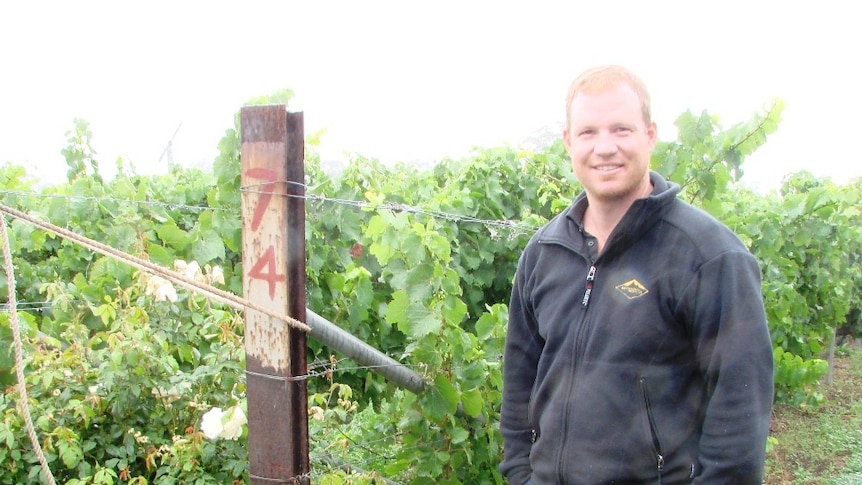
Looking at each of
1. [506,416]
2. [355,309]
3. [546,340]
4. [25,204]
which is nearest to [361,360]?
[506,416]

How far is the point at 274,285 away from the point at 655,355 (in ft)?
3.07

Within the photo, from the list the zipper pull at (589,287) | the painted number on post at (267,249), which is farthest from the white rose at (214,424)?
the zipper pull at (589,287)

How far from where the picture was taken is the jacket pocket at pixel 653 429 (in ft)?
5.40

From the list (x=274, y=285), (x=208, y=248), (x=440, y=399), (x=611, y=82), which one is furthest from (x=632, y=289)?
(x=208, y=248)

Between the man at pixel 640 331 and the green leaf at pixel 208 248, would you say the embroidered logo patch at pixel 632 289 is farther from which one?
the green leaf at pixel 208 248

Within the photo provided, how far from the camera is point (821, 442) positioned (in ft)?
19.9

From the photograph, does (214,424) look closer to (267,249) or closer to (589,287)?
(267,249)

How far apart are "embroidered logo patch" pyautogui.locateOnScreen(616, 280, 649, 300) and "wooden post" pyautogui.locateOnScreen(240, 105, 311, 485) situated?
80 centimetres

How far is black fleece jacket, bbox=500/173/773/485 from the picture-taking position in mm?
1554

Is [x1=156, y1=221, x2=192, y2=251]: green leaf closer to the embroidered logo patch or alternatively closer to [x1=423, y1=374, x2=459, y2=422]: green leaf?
[x1=423, y1=374, x2=459, y2=422]: green leaf

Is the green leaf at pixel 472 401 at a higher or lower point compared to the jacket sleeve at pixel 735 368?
lower

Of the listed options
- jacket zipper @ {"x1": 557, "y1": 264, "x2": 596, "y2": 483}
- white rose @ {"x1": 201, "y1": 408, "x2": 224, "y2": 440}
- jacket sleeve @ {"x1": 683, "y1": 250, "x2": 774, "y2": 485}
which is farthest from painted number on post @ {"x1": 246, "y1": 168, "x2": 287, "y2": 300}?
jacket sleeve @ {"x1": 683, "y1": 250, "x2": 774, "y2": 485}

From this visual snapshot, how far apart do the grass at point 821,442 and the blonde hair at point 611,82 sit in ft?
12.6

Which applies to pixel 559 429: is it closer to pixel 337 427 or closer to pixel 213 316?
pixel 337 427
